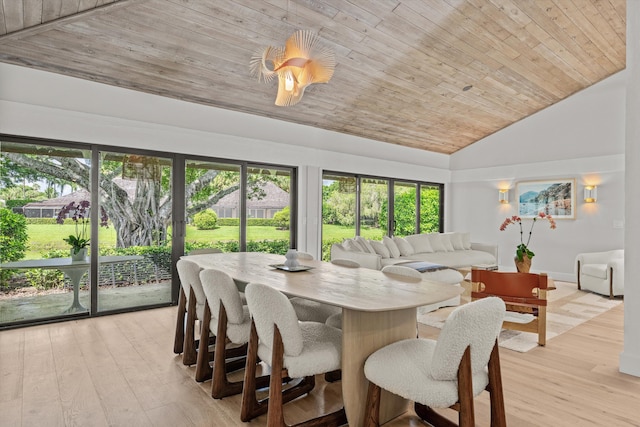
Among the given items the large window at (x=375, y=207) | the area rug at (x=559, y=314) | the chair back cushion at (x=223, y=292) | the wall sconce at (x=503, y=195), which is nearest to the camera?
the chair back cushion at (x=223, y=292)

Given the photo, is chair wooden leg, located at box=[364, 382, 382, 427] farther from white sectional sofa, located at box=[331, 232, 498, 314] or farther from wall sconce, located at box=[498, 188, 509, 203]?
wall sconce, located at box=[498, 188, 509, 203]

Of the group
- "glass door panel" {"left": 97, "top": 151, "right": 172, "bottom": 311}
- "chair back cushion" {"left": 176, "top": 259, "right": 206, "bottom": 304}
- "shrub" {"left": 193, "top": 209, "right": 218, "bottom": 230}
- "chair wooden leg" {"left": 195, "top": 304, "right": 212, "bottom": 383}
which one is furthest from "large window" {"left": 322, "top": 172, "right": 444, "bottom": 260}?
"chair wooden leg" {"left": 195, "top": 304, "right": 212, "bottom": 383}

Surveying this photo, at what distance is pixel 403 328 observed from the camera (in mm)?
2217

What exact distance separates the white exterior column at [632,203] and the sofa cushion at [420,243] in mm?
3672

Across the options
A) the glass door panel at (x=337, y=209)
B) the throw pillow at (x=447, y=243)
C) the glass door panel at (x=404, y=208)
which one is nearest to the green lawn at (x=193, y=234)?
the glass door panel at (x=337, y=209)

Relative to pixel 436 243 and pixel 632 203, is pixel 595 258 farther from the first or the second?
pixel 632 203

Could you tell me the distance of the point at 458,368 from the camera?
165cm

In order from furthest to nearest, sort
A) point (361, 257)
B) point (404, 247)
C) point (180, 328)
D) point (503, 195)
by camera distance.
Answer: point (503, 195) → point (404, 247) → point (361, 257) → point (180, 328)

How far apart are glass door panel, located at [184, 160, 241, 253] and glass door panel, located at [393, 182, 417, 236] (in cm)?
367

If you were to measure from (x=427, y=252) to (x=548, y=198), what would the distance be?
9.04 feet

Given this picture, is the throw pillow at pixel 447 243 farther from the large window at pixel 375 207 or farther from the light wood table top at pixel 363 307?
the light wood table top at pixel 363 307

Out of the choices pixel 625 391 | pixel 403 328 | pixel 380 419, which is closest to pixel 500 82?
pixel 625 391

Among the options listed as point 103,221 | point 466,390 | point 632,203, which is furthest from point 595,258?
point 103,221

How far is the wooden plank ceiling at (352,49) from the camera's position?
3.47 meters
